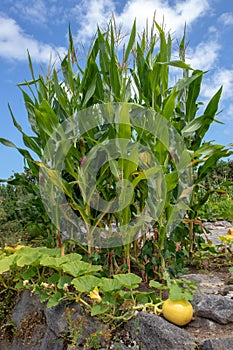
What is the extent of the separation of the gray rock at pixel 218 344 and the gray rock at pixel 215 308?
0.62 ft

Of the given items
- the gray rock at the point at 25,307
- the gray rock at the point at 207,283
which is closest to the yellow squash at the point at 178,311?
the gray rock at the point at 207,283

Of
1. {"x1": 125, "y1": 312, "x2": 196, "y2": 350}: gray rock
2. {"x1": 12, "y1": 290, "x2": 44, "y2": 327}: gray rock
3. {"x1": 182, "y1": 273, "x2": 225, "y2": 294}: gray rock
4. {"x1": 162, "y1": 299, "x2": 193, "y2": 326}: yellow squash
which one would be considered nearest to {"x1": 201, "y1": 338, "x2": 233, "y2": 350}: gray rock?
{"x1": 125, "y1": 312, "x2": 196, "y2": 350}: gray rock

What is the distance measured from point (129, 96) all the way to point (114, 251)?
132 centimetres

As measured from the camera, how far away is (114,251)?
2.95 meters

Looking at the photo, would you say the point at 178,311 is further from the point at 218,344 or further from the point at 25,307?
the point at 25,307

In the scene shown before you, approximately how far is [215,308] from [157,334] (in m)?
0.44

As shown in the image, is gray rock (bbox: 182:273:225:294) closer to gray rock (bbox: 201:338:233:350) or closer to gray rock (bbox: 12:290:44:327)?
gray rock (bbox: 201:338:233:350)

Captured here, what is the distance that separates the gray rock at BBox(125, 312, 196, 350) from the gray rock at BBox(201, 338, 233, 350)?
66 mm

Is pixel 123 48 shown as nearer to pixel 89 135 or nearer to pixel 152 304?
pixel 89 135

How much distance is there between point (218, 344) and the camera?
6.89 ft

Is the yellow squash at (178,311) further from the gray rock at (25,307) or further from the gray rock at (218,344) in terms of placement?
the gray rock at (25,307)

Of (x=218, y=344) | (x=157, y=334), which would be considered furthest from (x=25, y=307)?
(x=218, y=344)

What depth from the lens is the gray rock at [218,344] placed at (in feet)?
6.85

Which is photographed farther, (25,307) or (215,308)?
(25,307)
